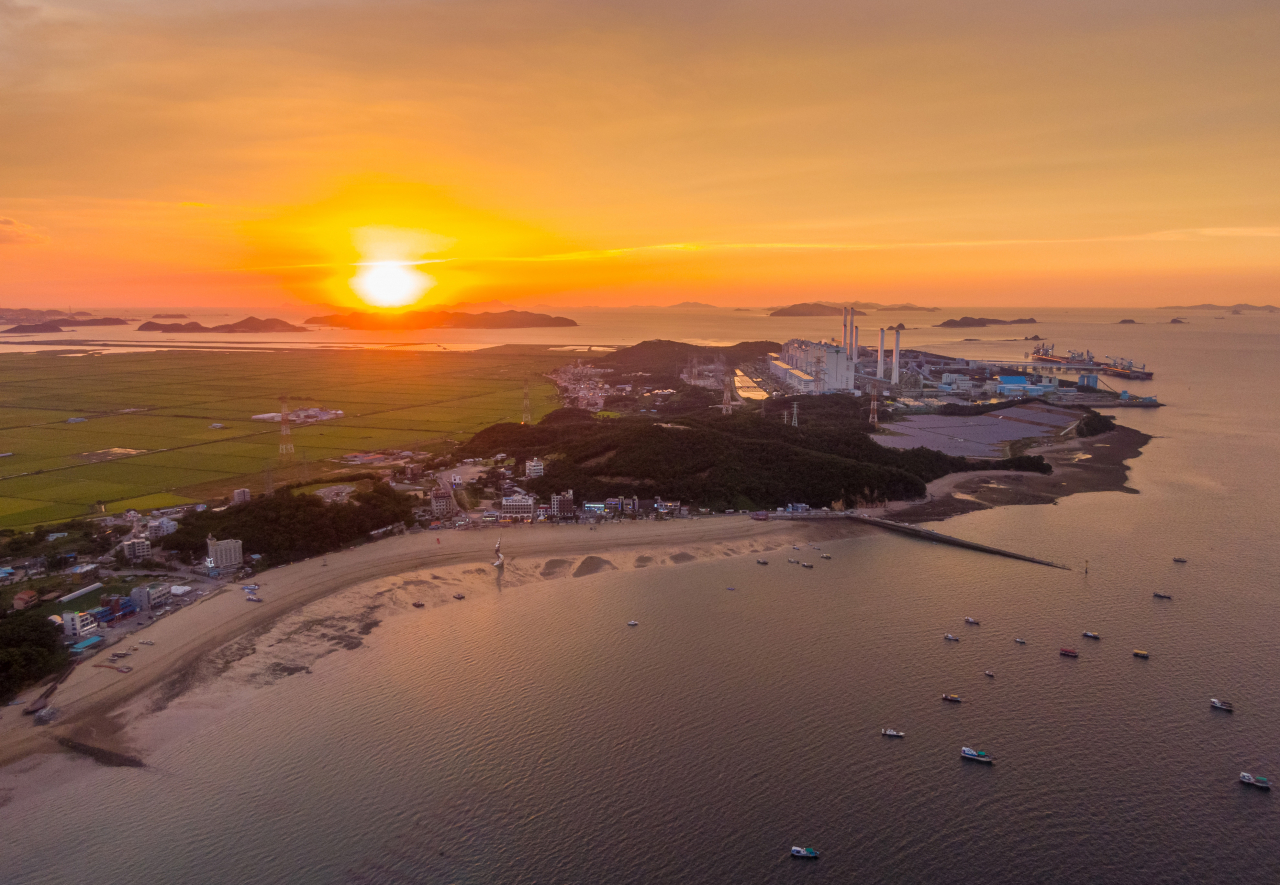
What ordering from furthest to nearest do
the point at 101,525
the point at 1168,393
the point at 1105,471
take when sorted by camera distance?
the point at 1168,393
the point at 1105,471
the point at 101,525

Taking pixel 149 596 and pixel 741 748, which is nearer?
pixel 741 748

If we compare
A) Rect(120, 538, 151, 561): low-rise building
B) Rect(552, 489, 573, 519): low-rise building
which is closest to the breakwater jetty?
Rect(552, 489, 573, 519): low-rise building

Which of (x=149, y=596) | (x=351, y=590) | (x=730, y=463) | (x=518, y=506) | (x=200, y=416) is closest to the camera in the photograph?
(x=149, y=596)

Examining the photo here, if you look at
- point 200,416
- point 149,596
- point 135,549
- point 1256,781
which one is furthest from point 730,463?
point 200,416

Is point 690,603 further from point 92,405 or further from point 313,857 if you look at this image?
point 92,405

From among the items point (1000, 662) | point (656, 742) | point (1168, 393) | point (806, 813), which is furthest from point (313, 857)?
point (1168, 393)

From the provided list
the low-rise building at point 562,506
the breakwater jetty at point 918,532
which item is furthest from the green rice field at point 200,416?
the breakwater jetty at point 918,532

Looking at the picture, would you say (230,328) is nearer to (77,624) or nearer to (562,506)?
(562,506)
